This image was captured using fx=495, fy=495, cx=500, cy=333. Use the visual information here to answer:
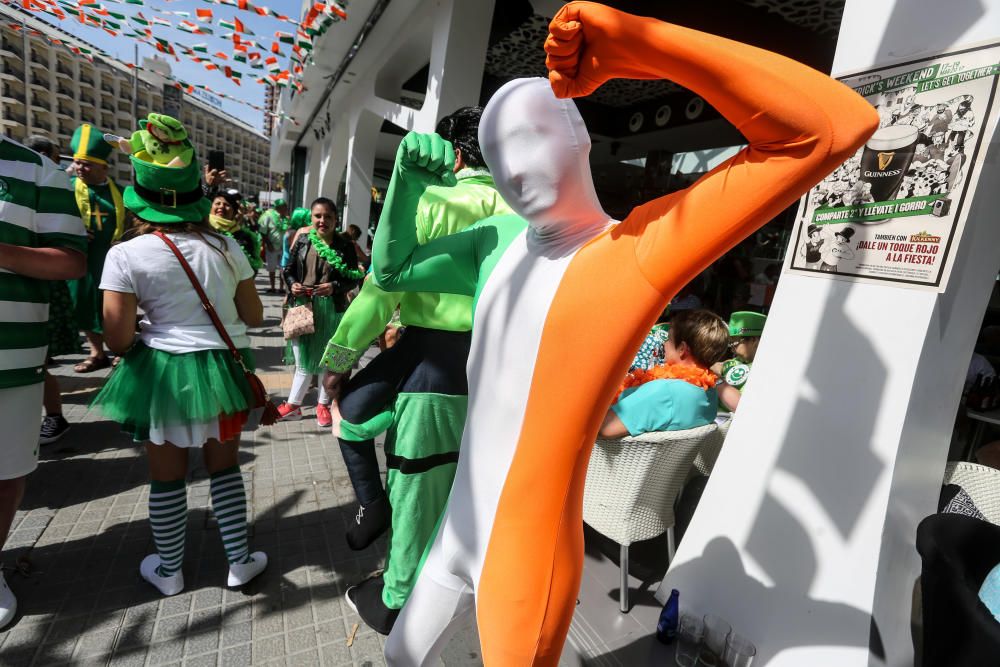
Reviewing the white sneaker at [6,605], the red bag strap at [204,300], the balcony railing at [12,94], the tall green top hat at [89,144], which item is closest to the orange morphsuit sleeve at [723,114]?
the red bag strap at [204,300]

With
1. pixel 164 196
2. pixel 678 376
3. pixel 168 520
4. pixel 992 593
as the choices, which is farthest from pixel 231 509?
pixel 992 593

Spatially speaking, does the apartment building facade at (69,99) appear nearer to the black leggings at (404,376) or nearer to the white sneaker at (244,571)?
the white sneaker at (244,571)

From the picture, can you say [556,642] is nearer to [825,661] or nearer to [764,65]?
[764,65]

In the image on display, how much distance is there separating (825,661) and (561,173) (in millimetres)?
1879

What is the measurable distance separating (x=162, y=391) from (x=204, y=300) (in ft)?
1.23

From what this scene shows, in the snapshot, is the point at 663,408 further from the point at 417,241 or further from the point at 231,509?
the point at 231,509

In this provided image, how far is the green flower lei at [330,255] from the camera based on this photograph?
3.95 meters

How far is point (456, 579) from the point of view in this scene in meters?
1.19

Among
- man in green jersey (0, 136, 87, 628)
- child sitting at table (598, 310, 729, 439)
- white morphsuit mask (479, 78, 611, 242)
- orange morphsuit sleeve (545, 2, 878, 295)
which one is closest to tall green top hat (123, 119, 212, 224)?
man in green jersey (0, 136, 87, 628)

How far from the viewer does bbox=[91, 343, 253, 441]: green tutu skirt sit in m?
1.87

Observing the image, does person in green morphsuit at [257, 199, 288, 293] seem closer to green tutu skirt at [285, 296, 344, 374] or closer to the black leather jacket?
the black leather jacket

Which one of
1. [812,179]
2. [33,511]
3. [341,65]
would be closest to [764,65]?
[812,179]

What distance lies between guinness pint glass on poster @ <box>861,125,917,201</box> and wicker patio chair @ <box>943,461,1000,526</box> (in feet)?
3.56

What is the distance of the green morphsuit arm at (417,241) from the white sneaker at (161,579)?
1.82 metres
